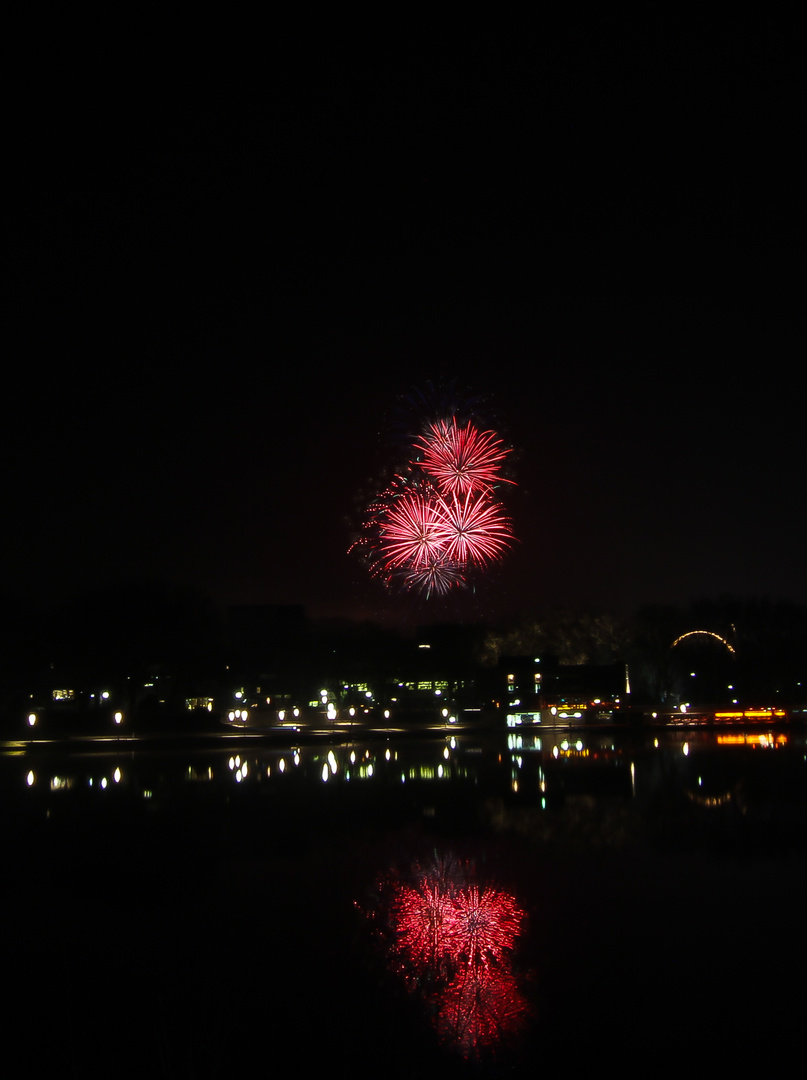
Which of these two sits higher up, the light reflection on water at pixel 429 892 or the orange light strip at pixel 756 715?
the light reflection on water at pixel 429 892

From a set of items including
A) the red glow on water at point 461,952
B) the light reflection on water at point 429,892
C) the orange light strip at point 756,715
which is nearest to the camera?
the red glow on water at point 461,952

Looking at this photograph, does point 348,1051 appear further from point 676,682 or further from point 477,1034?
point 676,682

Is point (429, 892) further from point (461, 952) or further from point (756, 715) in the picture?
point (756, 715)

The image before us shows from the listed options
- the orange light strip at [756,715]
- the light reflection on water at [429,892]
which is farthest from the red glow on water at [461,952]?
the orange light strip at [756,715]

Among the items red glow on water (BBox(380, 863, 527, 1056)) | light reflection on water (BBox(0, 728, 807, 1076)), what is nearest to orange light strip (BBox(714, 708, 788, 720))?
light reflection on water (BBox(0, 728, 807, 1076))

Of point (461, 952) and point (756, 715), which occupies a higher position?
point (461, 952)

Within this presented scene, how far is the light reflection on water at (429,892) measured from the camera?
6488 mm

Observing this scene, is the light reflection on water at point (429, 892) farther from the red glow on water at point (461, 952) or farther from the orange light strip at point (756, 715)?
the orange light strip at point (756, 715)

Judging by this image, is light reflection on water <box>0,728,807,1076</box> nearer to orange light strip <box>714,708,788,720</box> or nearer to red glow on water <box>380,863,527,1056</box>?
red glow on water <box>380,863,527,1056</box>

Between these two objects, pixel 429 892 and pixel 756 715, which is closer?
pixel 429 892

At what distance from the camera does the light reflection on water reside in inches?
255

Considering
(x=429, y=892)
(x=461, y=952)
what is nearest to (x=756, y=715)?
(x=429, y=892)

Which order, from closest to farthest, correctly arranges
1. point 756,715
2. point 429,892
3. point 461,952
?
point 461,952 < point 429,892 < point 756,715

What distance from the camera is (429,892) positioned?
952cm
